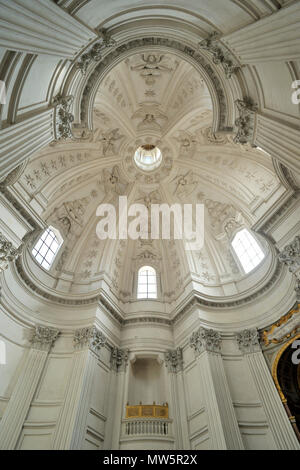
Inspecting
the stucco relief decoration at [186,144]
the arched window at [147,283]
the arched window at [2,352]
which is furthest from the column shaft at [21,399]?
the stucco relief decoration at [186,144]

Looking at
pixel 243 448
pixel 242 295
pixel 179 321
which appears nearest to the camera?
pixel 243 448

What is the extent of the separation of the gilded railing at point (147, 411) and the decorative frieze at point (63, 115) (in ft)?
36.5

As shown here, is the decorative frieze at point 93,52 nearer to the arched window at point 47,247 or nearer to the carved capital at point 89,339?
the arched window at point 47,247

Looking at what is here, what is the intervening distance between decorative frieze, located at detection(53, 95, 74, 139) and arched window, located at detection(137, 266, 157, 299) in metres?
10.7

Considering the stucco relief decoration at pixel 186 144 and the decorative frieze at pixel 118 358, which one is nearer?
the decorative frieze at pixel 118 358

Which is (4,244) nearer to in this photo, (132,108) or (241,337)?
(241,337)

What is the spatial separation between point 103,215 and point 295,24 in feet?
46.8

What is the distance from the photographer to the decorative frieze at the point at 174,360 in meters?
12.1

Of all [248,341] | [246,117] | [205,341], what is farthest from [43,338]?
[246,117]

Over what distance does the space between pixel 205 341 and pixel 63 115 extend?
1046 centimetres

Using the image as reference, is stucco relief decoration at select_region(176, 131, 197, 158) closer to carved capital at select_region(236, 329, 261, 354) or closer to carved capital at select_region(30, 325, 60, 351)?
carved capital at select_region(236, 329, 261, 354)

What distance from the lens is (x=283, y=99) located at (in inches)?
275

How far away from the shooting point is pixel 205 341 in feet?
36.9

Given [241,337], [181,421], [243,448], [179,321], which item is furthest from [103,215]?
[243,448]
